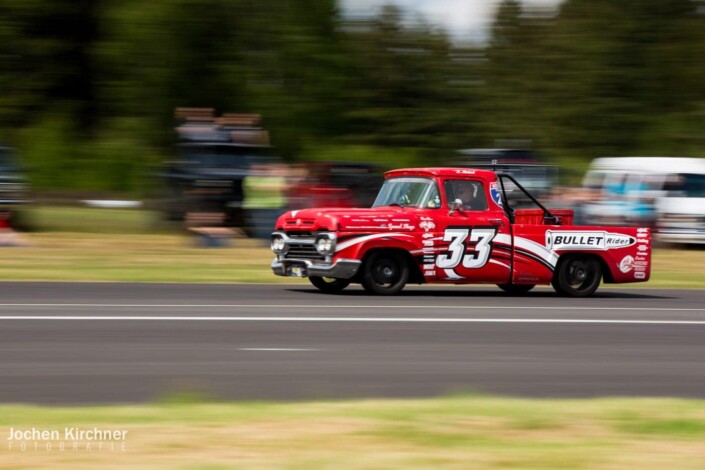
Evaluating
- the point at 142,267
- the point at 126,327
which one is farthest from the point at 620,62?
the point at 126,327

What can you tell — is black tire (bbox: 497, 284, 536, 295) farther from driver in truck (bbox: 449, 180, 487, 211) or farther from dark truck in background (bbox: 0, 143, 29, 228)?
dark truck in background (bbox: 0, 143, 29, 228)

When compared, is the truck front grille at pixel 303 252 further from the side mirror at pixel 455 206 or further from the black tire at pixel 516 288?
the black tire at pixel 516 288

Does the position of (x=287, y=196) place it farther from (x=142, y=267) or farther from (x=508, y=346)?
(x=508, y=346)

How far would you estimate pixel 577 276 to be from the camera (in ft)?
54.5

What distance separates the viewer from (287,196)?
960 inches

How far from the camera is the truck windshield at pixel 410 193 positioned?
15750 mm

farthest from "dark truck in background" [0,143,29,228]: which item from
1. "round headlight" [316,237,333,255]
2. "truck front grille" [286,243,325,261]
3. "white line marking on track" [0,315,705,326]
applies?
"white line marking on track" [0,315,705,326]

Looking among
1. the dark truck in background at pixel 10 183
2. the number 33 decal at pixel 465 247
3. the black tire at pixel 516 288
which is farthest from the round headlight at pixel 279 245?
the dark truck in background at pixel 10 183

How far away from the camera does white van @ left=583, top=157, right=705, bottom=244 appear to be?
91.4ft

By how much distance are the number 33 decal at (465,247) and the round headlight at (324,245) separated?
1.41 metres

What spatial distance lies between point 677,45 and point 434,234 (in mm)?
37470

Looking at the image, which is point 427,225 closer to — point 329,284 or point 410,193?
point 410,193

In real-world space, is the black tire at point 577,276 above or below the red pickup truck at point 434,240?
below

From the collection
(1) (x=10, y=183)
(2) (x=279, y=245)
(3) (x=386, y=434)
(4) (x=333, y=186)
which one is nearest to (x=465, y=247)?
→ (2) (x=279, y=245)
